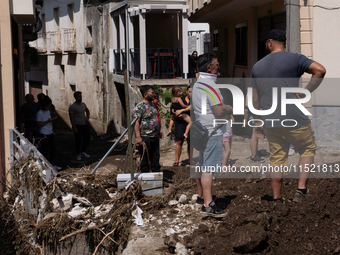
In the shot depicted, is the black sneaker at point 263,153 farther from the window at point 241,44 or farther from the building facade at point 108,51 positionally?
the window at point 241,44

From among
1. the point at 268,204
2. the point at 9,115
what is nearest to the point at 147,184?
the point at 268,204

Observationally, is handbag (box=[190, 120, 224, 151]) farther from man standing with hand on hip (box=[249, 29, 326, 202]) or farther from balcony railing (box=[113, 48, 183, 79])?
balcony railing (box=[113, 48, 183, 79])

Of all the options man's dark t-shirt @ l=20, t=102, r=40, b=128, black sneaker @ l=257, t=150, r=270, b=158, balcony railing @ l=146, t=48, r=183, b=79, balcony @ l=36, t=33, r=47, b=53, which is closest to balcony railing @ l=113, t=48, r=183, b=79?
balcony railing @ l=146, t=48, r=183, b=79

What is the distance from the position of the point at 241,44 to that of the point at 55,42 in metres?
11.7

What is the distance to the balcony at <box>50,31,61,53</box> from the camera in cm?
2214

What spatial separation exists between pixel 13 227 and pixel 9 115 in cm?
247

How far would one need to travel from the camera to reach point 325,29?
Answer: 8703 mm

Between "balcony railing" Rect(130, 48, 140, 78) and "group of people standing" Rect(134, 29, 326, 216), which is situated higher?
"balcony railing" Rect(130, 48, 140, 78)

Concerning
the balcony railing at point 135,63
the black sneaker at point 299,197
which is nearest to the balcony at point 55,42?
the balcony railing at point 135,63

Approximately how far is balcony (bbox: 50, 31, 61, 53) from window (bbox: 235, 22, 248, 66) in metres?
10.6

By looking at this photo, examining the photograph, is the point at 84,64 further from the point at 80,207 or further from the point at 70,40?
the point at 80,207

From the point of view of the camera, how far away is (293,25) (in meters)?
8.66

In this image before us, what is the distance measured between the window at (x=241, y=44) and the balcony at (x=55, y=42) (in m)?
10.6

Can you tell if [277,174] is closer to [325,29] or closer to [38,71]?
[325,29]
